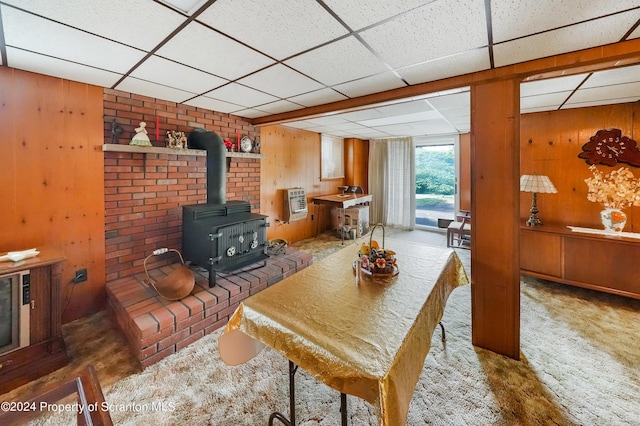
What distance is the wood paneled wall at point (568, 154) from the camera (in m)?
3.03

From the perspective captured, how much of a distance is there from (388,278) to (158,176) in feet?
8.99

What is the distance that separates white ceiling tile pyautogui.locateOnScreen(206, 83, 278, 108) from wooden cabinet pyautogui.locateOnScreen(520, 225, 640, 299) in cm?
351

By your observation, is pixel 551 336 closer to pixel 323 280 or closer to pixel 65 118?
pixel 323 280

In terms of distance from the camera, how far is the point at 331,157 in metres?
5.93

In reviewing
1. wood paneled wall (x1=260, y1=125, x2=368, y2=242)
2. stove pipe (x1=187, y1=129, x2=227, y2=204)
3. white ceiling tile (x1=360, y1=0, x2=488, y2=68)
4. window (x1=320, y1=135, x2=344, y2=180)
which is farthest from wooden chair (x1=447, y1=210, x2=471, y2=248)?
stove pipe (x1=187, y1=129, x2=227, y2=204)

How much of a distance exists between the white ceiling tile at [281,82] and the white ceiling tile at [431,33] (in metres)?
0.75

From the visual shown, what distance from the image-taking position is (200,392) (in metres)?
1.66

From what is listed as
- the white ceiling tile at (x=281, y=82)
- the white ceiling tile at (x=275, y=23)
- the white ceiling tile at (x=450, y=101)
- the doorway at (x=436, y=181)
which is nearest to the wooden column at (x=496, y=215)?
the white ceiling tile at (x=450, y=101)

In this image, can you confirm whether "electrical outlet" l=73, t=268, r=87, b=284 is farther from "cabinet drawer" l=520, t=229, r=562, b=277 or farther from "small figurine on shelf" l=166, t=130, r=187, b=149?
"cabinet drawer" l=520, t=229, r=562, b=277

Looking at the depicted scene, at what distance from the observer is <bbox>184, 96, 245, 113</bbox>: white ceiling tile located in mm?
2923

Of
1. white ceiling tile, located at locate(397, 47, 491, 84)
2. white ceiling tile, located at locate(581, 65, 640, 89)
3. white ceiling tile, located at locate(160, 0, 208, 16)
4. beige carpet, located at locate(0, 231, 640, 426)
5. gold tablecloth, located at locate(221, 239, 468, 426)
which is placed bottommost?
beige carpet, located at locate(0, 231, 640, 426)

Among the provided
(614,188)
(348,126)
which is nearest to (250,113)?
(348,126)

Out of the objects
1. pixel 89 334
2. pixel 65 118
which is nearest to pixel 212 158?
pixel 65 118

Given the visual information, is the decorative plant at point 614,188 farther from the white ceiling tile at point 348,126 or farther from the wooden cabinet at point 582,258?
the white ceiling tile at point 348,126
